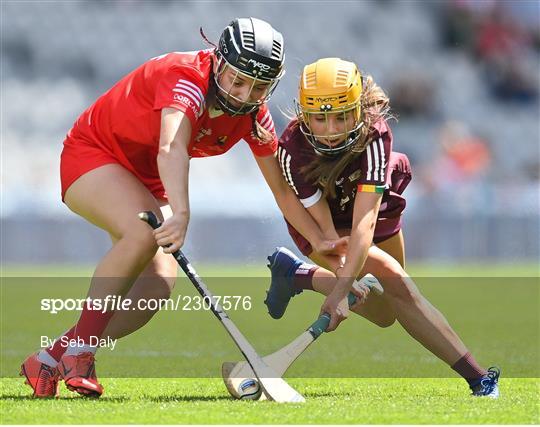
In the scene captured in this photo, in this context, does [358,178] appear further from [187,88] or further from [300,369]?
[300,369]

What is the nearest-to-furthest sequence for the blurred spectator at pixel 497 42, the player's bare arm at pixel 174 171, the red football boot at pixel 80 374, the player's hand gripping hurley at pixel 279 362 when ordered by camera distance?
the player's bare arm at pixel 174 171
the red football boot at pixel 80 374
the player's hand gripping hurley at pixel 279 362
the blurred spectator at pixel 497 42

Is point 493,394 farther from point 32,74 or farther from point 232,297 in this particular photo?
point 32,74

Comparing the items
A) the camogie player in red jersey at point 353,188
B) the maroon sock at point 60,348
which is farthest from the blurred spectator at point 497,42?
the maroon sock at point 60,348

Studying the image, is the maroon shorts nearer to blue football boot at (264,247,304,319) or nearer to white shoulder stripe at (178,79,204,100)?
blue football boot at (264,247,304,319)

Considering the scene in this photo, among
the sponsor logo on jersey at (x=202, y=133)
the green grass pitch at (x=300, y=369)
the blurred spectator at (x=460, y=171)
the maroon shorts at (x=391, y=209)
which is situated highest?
the sponsor logo on jersey at (x=202, y=133)

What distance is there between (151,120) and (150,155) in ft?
0.70

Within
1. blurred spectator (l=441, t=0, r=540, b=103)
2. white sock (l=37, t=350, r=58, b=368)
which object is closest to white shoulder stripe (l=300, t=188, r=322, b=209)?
white sock (l=37, t=350, r=58, b=368)

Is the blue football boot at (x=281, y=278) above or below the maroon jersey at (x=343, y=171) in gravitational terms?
below

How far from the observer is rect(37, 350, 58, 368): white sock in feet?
15.4

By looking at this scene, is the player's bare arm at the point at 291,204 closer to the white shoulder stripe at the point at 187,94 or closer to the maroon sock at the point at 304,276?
the maroon sock at the point at 304,276

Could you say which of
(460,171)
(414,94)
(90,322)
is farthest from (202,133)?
(414,94)

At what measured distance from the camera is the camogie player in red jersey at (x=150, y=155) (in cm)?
441

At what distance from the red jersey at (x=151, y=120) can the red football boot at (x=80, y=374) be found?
0.91 meters

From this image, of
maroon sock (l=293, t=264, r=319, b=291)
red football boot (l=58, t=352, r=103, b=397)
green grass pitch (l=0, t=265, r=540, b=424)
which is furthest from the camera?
maroon sock (l=293, t=264, r=319, b=291)
